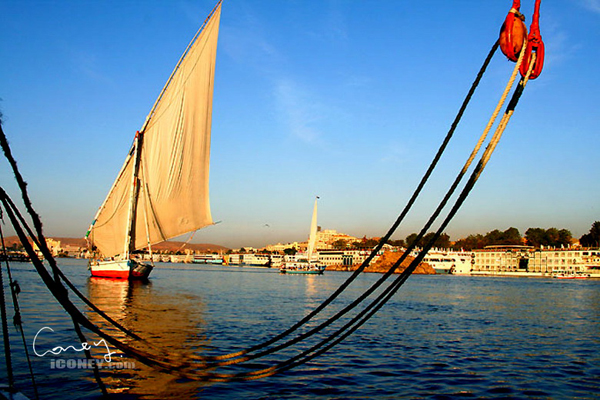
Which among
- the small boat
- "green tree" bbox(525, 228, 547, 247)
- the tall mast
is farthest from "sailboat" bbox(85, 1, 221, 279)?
"green tree" bbox(525, 228, 547, 247)

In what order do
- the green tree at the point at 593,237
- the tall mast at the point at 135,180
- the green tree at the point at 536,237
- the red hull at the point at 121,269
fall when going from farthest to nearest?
1. the green tree at the point at 536,237
2. the green tree at the point at 593,237
3. the red hull at the point at 121,269
4. the tall mast at the point at 135,180

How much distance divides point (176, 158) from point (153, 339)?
18.9 m

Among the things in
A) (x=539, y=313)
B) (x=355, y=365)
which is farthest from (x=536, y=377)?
(x=539, y=313)

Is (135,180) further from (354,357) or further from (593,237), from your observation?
(593,237)

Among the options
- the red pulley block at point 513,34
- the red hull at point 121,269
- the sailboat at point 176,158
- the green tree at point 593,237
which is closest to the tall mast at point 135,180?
the sailboat at point 176,158

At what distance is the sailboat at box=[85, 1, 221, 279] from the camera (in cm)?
3116

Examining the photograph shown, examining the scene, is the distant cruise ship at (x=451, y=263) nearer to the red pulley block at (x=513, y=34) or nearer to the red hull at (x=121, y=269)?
the red hull at (x=121, y=269)

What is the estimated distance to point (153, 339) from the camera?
14.7m

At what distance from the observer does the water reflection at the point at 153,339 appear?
31.3ft

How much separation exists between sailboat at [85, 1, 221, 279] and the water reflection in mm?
7117

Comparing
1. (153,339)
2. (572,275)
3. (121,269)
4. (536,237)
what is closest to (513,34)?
(153,339)

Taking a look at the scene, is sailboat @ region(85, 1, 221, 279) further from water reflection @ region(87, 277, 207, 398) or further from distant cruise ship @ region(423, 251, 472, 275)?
distant cruise ship @ region(423, 251, 472, 275)

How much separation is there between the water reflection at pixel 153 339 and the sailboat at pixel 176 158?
23.3 ft

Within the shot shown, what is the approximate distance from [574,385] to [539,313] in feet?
65.3
